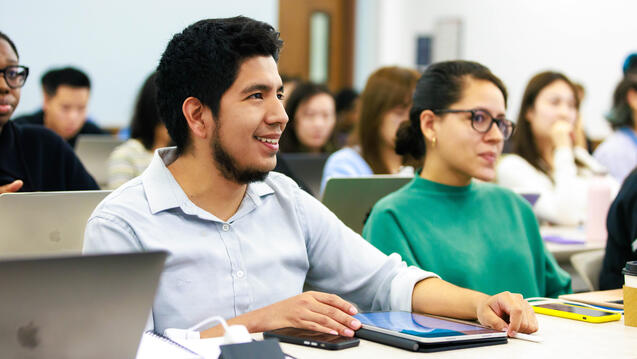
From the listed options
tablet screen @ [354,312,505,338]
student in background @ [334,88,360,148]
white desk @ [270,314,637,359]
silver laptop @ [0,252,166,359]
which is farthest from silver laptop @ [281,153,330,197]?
student in background @ [334,88,360,148]

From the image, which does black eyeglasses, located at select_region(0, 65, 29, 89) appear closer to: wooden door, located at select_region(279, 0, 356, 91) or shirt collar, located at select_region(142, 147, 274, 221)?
shirt collar, located at select_region(142, 147, 274, 221)

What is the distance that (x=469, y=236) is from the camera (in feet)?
6.52

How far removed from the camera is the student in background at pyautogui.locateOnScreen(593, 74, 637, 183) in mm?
4062

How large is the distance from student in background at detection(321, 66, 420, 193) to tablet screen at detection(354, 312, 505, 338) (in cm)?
157

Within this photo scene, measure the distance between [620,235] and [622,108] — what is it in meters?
2.43

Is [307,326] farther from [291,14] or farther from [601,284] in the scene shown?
[291,14]

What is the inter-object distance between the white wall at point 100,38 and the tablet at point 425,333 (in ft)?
14.3

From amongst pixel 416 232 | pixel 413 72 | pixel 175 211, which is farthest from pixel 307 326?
pixel 413 72

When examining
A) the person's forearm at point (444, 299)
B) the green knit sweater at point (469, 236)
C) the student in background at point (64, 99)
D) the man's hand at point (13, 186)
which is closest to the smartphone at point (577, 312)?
the person's forearm at point (444, 299)

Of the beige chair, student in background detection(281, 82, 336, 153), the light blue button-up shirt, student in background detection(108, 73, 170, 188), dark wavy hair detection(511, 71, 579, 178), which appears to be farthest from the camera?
student in background detection(281, 82, 336, 153)

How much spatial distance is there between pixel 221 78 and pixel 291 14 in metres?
5.86

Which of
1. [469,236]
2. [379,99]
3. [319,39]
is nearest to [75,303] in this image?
[469,236]

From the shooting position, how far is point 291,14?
282 inches

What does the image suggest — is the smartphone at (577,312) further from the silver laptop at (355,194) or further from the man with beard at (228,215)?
the silver laptop at (355,194)
